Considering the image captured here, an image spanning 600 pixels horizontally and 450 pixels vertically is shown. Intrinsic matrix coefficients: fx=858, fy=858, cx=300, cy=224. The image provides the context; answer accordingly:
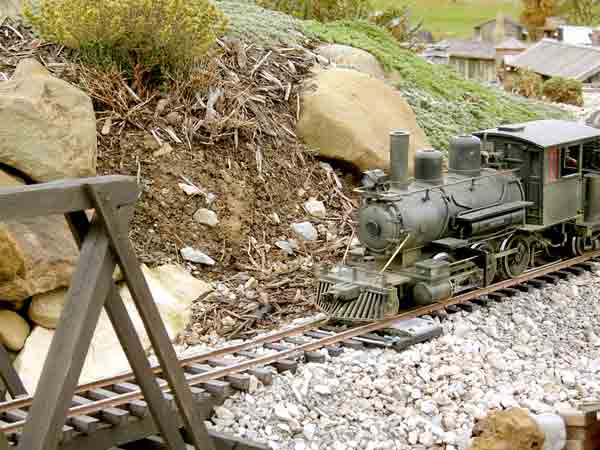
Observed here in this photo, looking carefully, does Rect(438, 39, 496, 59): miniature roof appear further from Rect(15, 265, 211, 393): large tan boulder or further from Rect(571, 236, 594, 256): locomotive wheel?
Rect(15, 265, 211, 393): large tan boulder

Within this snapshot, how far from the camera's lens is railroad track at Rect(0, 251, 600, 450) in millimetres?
8164

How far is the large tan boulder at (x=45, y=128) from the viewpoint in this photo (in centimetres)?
1174

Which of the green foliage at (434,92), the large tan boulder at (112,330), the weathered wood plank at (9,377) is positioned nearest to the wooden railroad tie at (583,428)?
the large tan boulder at (112,330)

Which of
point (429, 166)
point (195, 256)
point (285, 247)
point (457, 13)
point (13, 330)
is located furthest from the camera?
point (457, 13)

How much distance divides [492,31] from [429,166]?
52.9 meters

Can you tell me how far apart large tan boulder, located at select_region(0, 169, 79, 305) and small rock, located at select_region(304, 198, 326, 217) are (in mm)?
4485

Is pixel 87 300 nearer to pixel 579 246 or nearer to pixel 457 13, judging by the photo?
pixel 579 246

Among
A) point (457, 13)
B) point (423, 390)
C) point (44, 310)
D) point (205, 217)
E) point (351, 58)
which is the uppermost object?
point (457, 13)

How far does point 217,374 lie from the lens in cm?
948

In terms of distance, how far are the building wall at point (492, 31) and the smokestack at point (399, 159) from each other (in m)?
51.0

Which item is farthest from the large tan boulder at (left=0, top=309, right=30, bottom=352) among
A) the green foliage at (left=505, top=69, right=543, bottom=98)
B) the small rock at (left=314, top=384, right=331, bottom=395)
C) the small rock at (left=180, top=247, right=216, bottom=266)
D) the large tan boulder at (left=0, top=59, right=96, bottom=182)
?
the green foliage at (left=505, top=69, right=543, bottom=98)

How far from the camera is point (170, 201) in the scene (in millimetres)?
13352

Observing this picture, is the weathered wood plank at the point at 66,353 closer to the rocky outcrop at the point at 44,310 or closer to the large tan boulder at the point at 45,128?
the rocky outcrop at the point at 44,310

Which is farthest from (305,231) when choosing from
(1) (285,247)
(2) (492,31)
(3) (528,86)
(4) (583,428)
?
(2) (492,31)
